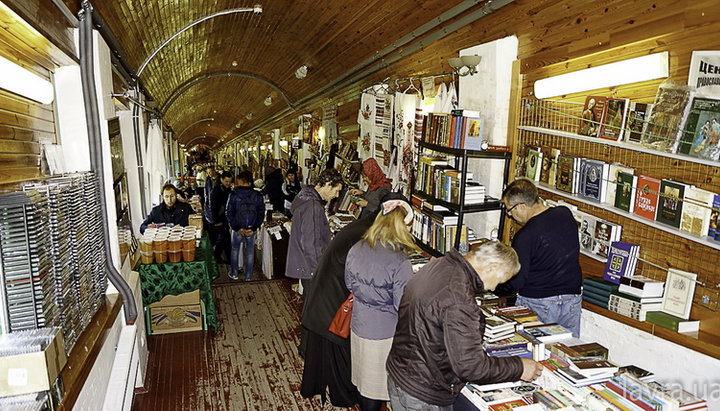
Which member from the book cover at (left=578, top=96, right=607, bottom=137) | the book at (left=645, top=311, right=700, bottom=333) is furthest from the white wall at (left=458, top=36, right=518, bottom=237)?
the book at (left=645, top=311, right=700, bottom=333)

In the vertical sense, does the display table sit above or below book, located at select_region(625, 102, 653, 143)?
below

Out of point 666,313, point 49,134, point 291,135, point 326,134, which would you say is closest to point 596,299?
point 666,313

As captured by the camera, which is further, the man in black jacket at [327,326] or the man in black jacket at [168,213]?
the man in black jacket at [168,213]

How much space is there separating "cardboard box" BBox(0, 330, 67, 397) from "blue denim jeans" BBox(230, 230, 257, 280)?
5.72m

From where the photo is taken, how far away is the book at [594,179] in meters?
3.32

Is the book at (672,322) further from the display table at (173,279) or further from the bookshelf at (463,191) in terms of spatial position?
the display table at (173,279)

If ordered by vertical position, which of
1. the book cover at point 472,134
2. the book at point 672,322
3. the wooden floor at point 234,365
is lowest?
the wooden floor at point 234,365

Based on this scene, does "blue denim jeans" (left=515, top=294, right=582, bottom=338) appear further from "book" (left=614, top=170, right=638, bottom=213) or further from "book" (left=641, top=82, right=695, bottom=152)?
"book" (left=641, top=82, right=695, bottom=152)

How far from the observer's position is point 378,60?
698 cm

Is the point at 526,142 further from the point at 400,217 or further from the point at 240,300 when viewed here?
the point at 240,300

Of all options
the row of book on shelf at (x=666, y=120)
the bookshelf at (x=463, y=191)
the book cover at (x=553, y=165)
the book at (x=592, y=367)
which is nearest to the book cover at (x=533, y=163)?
the book cover at (x=553, y=165)

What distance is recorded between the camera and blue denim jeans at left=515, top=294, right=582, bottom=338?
3.49 metres

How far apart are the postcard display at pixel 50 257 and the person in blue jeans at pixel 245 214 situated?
4.32 meters

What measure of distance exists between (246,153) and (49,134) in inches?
858
